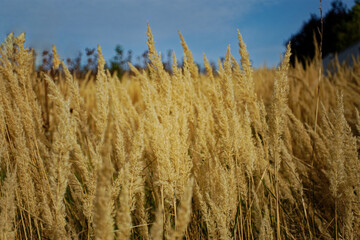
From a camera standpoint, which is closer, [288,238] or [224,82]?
[224,82]

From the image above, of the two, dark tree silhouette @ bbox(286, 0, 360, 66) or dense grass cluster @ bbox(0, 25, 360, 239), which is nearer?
dense grass cluster @ bbox(0, 25, 360, 239)

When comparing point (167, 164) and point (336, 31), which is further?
point (336, 31)

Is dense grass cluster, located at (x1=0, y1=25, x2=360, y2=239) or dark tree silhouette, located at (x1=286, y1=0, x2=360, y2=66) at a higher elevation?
dark tree silhouette, located at (x1=286, y1=0, x2=360, y2=66)

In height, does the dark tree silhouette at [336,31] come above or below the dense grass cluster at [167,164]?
above

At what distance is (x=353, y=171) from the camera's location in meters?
1.21

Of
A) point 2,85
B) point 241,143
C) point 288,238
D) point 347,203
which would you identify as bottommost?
point 288,238

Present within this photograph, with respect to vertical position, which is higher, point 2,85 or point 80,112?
point 2,85

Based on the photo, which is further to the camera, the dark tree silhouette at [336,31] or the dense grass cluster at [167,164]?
the dark tree silhouette at [336,31]

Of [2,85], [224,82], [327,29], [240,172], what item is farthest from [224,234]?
[327,29]

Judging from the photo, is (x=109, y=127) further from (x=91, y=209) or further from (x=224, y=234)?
(x=91, y=209)

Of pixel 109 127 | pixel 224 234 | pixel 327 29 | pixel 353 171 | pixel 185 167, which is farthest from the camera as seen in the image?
pixel 327 29

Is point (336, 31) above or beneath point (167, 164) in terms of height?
above

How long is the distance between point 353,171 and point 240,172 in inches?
20.1

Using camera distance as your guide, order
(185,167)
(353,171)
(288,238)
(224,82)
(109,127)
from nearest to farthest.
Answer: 1. (109,127)
2. (185,167)
3. (353,171)
4. (224,82)
5. (288,238)
